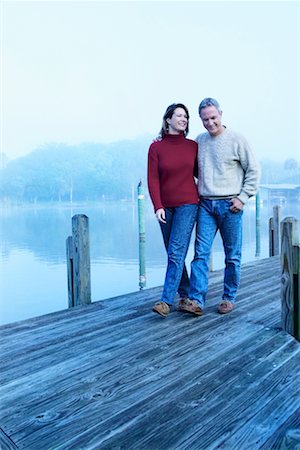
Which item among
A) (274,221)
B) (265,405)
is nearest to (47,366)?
(265,405)

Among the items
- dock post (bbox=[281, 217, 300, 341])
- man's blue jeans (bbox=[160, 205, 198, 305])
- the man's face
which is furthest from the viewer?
man's blue jeans (bbox=[160, 205, 198, 305])

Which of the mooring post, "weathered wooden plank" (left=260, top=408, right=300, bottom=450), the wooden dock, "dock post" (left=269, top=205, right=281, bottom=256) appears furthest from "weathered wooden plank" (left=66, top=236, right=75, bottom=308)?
"dock post" (left=269, top=205, right=281, bottom=256)

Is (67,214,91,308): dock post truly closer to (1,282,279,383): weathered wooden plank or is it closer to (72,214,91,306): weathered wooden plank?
(72,214,91,306): weathered wooden plank

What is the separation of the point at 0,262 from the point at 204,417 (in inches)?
467

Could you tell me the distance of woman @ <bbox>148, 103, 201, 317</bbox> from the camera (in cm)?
274

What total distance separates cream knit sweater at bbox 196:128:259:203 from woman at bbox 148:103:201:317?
0.09 m

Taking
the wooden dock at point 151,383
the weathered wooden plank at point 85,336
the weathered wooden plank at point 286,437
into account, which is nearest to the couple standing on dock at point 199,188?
the weathered wooden plank at point 85,336

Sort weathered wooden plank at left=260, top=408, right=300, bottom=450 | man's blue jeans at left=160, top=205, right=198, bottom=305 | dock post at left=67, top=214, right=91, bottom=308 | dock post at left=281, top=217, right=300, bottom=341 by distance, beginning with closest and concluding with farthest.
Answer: weathered wooden plank at left=260, top=408, right=300, bottom=450, dock post at left=281, top=217, right=300, bottom=341, man's blue jeans at left=160, top=205, right=198, bottom=305, dock post at left=67, top=214, right=91, bottom=308

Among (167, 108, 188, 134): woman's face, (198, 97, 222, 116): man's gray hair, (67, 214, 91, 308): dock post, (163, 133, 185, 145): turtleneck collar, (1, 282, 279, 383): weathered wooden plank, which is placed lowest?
(1, 282, 279, 383): weathered wooden plank

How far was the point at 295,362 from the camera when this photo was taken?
1954 millimetres

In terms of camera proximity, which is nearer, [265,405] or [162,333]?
[265,405]

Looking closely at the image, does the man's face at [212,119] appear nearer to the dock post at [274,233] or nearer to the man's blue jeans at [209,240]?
the man's blue jeans at [209,240]

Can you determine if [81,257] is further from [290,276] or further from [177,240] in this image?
[290,276]

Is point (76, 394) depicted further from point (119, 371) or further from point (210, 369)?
point (210, 369)
